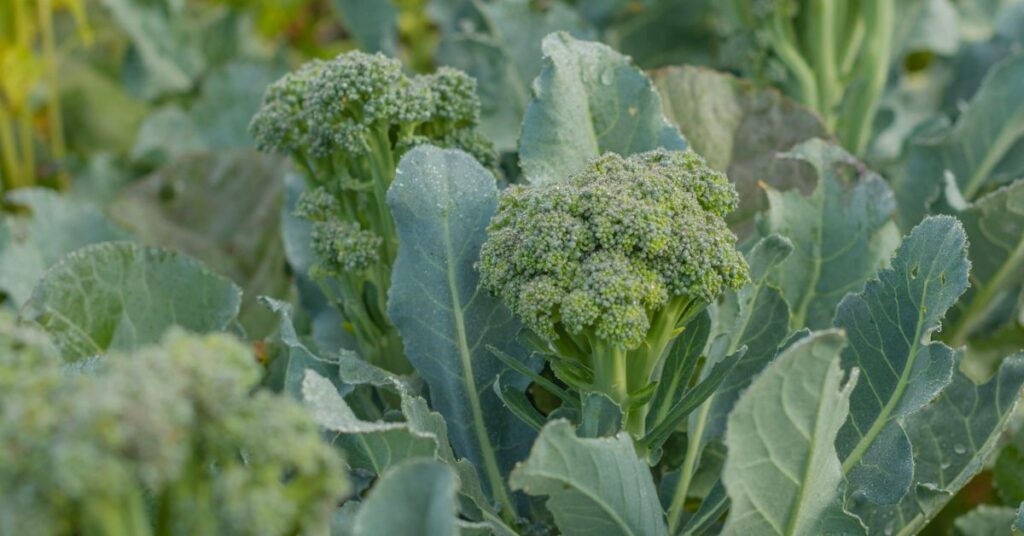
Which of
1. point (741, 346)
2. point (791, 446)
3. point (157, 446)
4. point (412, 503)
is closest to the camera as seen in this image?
point (157, 446)

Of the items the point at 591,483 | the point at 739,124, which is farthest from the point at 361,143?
the point at 739,124

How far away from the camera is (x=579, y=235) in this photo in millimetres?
883

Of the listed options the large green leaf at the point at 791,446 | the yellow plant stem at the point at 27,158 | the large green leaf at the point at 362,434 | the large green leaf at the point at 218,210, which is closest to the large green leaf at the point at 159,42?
the yellow plant stem at the point at 27,158

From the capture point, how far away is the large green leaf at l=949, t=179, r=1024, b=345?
1268 mm

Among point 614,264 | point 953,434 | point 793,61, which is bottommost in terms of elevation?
point 953,434

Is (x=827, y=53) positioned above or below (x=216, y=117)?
above

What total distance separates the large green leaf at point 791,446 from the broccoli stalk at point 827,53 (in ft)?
2.35

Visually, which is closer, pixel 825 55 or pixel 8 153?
pixel 825 55

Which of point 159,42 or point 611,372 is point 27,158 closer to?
point 159,42

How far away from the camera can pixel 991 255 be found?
134 centimetres

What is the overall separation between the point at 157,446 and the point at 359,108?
52 cm

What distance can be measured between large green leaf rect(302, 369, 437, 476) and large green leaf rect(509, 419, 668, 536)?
97 millimetres

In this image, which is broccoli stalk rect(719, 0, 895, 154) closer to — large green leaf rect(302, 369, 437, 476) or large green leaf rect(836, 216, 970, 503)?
large green leaf rect(836, 216, 970, 503)

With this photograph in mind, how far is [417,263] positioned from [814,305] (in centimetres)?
49
